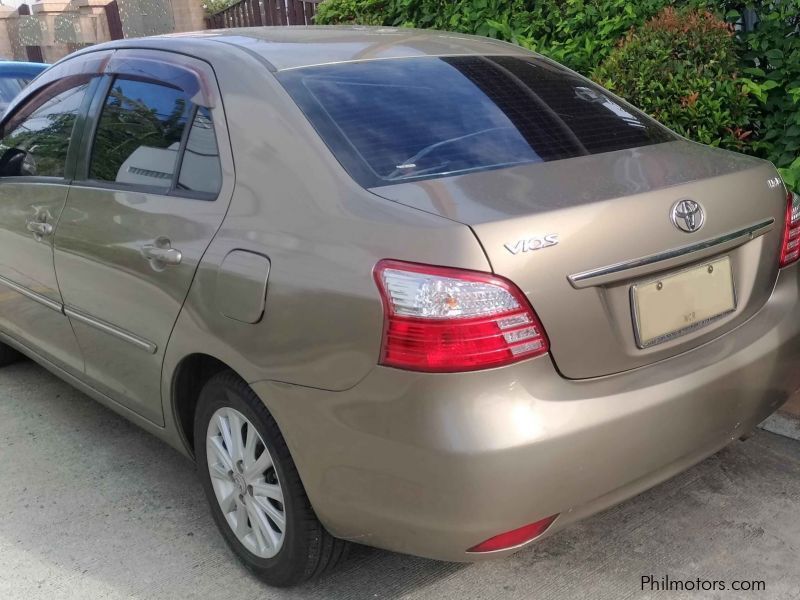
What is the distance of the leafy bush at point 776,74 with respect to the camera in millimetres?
4480

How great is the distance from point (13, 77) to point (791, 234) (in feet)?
24.0

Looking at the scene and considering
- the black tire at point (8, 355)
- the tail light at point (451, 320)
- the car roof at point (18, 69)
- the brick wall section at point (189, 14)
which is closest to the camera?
the tail light at point (451, 320)

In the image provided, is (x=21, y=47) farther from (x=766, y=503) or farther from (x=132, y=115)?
(x=766, y=503)

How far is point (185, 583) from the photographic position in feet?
9.18

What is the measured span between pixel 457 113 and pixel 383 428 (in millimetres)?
1125

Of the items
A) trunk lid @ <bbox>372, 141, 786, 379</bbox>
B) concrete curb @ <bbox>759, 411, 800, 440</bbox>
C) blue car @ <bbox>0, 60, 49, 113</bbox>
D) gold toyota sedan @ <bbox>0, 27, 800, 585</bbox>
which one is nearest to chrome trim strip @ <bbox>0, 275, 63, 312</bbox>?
gold toyota sedan @ <bbox>0, 27, 800, 585</bbox>

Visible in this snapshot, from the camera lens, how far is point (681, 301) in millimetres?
2326

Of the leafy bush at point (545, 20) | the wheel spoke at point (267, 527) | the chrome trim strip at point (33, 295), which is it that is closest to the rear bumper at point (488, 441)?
the wheel spoke at point (267, 527)

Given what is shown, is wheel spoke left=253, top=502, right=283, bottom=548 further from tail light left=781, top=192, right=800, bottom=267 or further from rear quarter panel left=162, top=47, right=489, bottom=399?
tail light left=781, top=192, right=800, bottom=267

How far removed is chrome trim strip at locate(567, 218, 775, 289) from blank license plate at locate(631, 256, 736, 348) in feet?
0.18

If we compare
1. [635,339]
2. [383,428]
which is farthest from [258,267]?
[635,339]

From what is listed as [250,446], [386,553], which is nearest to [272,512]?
[250,446]

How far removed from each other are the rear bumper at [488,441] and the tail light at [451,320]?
0.04 metres

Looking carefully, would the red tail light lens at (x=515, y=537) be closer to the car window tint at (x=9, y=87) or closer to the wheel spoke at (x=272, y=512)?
the wheel spoke at (x=272, y=512)
